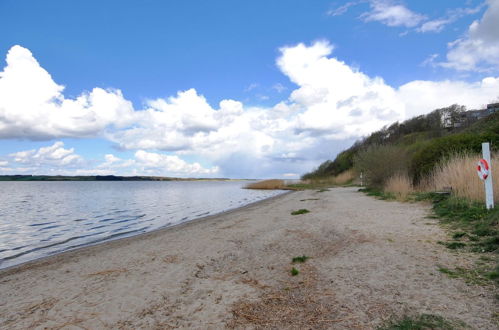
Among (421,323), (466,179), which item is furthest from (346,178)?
(421,323)

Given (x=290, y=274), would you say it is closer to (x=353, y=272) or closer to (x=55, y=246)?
(x=353, y=272)

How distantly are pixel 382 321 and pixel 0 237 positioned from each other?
14.0m

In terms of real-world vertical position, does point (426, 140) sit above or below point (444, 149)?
above

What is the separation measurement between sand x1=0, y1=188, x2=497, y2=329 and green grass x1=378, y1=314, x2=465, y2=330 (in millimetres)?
111

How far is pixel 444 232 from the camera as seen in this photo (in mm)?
6539

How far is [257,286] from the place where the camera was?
424 centimetres

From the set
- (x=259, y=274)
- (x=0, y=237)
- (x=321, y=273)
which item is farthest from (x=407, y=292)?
(x=0, y=237)

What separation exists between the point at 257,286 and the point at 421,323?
6.94ft

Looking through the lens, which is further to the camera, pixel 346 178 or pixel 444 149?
pixel 346 178

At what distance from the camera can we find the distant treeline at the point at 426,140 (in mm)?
14703

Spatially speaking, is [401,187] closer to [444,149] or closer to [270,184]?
[444,149]

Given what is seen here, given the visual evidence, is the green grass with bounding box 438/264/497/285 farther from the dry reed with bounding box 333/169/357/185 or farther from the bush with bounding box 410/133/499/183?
the dry reed with bounding box 333/169/357/185

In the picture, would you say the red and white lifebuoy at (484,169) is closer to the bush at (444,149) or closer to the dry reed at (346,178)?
the bush at (444,149)

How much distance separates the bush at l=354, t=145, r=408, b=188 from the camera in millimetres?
18992
